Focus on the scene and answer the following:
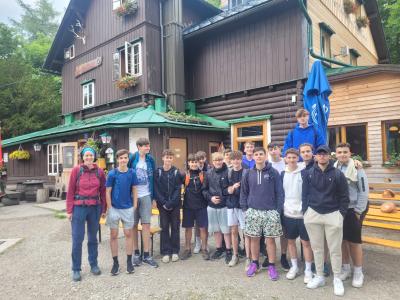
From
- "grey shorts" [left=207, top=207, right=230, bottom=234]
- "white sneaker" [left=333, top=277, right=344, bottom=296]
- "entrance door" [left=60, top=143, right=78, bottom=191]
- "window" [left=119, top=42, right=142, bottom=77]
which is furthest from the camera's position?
"window" [left=119, top=42, right=142, bottom=77]

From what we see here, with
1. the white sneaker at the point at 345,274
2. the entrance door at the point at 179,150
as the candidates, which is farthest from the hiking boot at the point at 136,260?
the entrance door at the point at 179,150

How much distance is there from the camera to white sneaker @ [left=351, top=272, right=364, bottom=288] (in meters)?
3.68

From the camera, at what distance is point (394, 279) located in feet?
12.7

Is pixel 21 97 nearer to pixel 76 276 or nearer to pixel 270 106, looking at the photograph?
pixel 270 106

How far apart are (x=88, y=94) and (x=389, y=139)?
14055mm

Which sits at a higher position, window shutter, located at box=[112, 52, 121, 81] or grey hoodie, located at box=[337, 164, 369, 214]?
window shutter, located at box=[112, 52, 121, 81]

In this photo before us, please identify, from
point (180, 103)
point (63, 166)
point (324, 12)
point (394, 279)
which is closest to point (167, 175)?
point (394, 279)

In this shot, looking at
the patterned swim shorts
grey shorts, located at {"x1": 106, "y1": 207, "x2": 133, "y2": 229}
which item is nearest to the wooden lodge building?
grey shorts, located at {"x1": 106, "y1": 207, "x2": 133, "y2": 229}

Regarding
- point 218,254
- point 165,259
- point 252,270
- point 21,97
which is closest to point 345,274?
point 252,270

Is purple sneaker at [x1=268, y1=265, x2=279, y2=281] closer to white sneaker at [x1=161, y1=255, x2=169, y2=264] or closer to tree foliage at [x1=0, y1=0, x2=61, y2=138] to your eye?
white sneaker at [x1=161, y1=255, x2=169, y2=264]

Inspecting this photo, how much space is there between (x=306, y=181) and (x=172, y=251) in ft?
7.99

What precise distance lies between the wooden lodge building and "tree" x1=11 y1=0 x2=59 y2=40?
26961 millimetres

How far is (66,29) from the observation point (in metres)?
17.2

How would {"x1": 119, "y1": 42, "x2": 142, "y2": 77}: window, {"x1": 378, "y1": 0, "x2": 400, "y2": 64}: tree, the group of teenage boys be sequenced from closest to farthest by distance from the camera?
the group of teenage boys < {"x1": 119, "y1": 42, "x2": 142, "y2": 77}: window < {"x1": 378, "y1": 0, "x2": 400, "y2": 64}: tree
